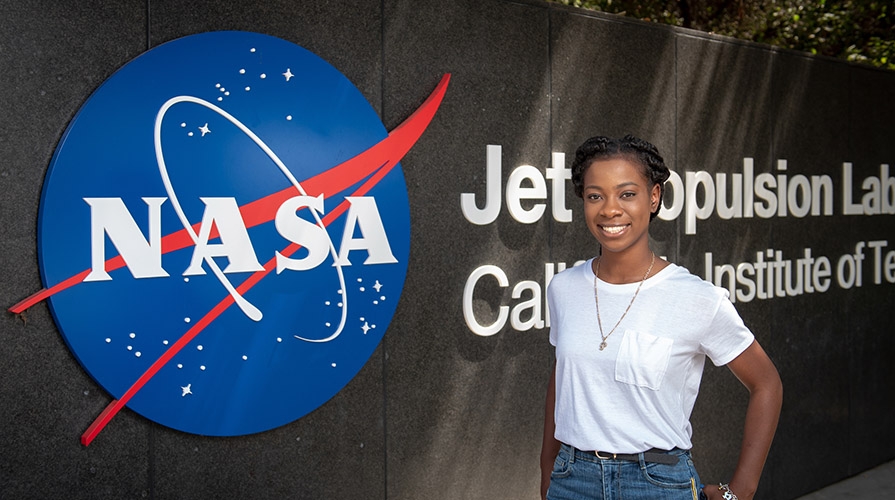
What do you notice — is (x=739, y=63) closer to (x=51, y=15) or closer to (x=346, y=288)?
(x=346, y=288)

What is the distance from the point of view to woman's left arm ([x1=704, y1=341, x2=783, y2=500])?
2420 mm

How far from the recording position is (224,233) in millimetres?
3383

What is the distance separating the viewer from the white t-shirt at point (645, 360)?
2318mm

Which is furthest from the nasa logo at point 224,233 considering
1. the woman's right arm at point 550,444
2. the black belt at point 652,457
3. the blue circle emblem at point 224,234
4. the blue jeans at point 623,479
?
the black belt at point 652,457

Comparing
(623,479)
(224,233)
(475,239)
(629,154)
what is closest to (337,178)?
(224,233)

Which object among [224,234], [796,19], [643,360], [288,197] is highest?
[796,19]

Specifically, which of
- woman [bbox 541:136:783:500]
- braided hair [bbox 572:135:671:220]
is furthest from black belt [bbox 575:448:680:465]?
braided hair [bbox 572:135:671:220]

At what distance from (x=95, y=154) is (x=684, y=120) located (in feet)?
11.1

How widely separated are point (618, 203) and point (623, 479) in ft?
2.34

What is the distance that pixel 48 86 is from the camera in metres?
3.02

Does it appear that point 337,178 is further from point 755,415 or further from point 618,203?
point 755,415

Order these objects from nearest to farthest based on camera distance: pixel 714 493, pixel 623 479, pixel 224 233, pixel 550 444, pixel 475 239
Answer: pixel 623 479 < pixel 714 493 < pixel 550 444 < pixel 224 233 < pixel 475 239

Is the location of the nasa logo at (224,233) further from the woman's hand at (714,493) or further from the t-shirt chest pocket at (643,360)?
the woman's hand at (714,493)

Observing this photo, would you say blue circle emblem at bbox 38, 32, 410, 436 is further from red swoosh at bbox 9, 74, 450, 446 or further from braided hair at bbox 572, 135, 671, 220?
braided hair at bbox 572, 135, 671, 220
